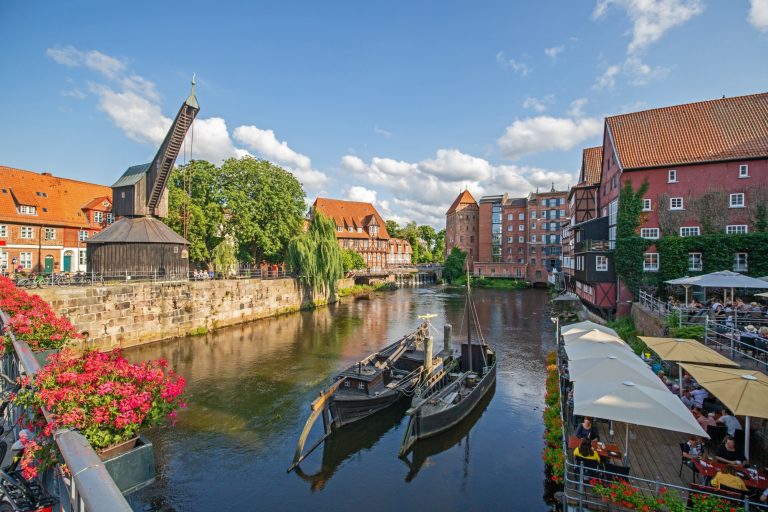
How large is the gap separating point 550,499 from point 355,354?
583 inches

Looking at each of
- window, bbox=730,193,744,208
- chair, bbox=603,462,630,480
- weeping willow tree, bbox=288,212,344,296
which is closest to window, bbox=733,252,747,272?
window, bbox=730,193,744,208

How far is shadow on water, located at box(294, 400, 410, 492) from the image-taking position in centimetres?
1195

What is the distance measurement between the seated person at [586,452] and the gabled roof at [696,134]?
73.1ft

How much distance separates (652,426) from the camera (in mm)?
7871

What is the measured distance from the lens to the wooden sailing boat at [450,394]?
44.0ft

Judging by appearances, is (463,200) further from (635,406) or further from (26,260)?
(635,406)

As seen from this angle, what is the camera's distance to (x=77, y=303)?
21953 mm

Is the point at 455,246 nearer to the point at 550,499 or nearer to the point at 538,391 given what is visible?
the point at 538,391

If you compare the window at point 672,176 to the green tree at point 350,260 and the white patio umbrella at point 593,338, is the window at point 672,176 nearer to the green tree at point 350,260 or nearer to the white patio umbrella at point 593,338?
the white patio umbrella at point 593,338

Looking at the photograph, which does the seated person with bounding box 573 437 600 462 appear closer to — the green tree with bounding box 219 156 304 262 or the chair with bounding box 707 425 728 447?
the chair with bounding box 707 425 728 447

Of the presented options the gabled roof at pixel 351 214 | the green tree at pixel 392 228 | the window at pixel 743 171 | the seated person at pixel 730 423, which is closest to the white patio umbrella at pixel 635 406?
the seated person at pixel 730 423

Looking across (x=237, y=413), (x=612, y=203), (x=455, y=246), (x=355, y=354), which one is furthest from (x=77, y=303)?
(x=455, y=246)

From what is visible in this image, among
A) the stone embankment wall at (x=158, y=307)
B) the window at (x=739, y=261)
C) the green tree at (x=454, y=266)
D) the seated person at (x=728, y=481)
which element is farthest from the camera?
the green tree at (x=454, y=266)

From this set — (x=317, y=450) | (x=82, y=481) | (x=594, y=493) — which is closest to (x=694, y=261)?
(x=594, y=493)
